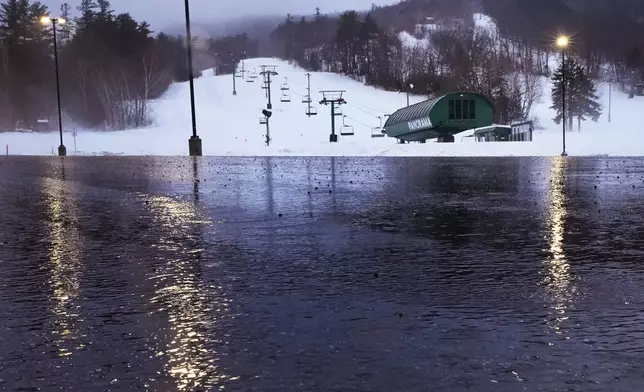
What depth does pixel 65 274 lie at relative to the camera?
597cm

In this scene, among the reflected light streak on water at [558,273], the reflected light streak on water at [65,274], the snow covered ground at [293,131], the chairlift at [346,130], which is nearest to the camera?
the reflected light streak on water at [65,274]

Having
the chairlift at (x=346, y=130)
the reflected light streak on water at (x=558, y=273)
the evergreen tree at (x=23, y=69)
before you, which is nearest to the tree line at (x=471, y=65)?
the chairlift at (x=346, y=130)

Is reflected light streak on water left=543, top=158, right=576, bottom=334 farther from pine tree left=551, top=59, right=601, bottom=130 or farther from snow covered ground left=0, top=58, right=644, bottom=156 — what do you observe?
pine tree left=551, top=59, right=601, bottom=130

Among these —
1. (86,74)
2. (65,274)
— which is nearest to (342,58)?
(86,74)

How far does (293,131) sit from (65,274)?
77.8 m

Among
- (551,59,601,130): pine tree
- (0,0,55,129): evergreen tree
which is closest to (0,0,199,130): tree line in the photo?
(0,0,55,129): evergreen tree

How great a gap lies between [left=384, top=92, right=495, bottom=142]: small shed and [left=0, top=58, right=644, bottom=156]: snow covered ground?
7.20ft

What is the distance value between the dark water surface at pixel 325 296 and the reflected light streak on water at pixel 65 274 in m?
0.02

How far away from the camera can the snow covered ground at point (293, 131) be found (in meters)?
33.3

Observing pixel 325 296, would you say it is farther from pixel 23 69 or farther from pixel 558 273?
pixel 23 69

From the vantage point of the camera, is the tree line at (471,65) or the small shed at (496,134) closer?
the small shed at (496,134)

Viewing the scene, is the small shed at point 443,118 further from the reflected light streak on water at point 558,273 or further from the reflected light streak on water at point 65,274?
the reflected light streak on water at point 65,274

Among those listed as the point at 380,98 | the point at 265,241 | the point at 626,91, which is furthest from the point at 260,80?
the point at 265,241

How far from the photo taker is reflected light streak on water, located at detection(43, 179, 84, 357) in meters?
4.12
